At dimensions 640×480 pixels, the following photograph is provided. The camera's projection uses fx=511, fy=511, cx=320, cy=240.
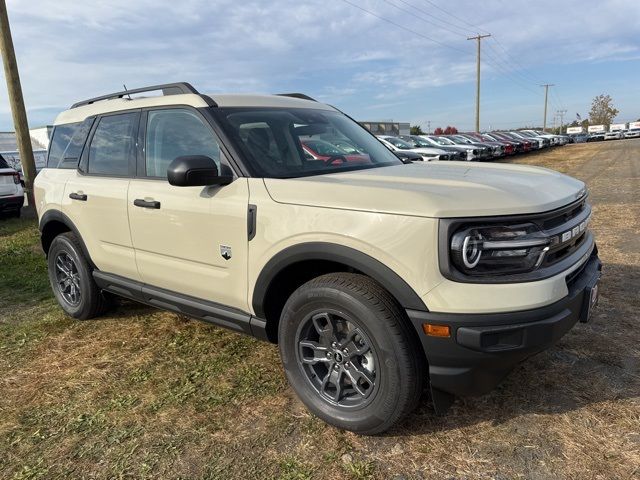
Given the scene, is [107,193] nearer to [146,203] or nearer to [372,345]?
[146,203]

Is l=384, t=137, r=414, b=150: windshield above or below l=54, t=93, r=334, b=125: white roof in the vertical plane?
below

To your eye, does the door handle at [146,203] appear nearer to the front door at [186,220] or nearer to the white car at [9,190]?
the front door at [186,220]

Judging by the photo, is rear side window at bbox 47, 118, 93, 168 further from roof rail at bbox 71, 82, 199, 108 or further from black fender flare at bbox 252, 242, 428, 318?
black fender flare at bbox 252, 242, 428, 318

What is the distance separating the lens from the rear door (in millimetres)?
3750

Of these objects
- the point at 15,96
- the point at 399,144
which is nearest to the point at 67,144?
the point at 15,96

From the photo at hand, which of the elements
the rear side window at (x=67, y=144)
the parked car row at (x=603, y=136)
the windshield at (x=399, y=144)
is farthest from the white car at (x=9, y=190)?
the parked car row at (x=603, y=136)

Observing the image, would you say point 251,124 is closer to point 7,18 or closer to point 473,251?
point 473,251

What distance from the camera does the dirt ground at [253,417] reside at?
2488 mm

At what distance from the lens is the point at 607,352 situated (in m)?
3.46

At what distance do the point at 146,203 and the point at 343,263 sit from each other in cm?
162

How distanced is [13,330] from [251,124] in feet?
9.60

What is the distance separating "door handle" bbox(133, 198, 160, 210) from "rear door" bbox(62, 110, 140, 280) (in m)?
0.18

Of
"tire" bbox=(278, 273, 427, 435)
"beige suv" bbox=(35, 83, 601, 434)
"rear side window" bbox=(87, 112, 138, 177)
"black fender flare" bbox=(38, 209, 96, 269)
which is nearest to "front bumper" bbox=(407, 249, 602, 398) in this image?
"beige suv" bbox=(35, 83, 601, 434)

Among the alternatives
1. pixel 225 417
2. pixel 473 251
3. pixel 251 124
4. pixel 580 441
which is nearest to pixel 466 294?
pixel 473 251
